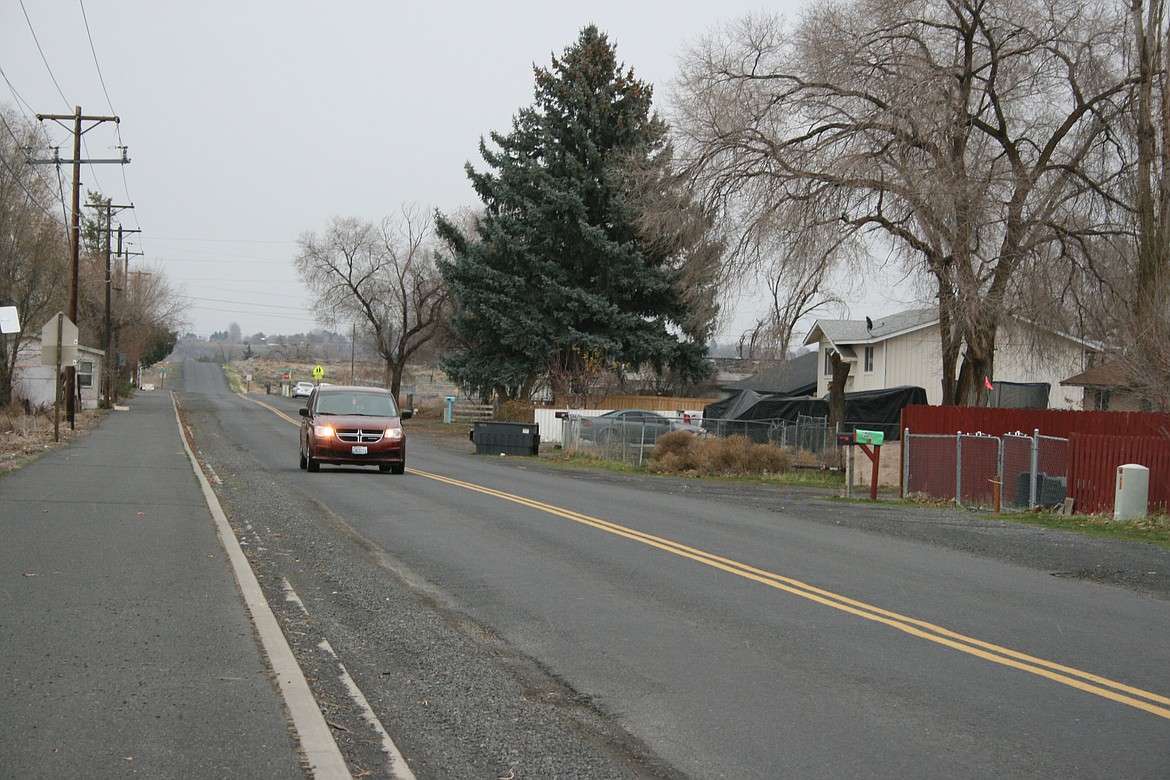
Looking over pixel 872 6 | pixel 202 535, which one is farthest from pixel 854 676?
pixel 872 6

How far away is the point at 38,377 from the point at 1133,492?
49778 mm

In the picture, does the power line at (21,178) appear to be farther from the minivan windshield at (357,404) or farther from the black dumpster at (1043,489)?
the black dumpster at (1043,489)

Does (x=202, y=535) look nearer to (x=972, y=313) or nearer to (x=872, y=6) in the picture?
(x=972, y=313)

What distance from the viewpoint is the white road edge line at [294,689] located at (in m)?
4.85

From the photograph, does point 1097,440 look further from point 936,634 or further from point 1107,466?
point 936,634

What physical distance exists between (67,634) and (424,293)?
59.3m

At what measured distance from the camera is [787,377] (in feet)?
201

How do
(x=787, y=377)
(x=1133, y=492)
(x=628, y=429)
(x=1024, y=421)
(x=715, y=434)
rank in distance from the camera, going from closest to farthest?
(x=1133, y=492)
(x=1024, y=421)
(x=628, y=429)
(x=715, y=434)
(x=787, y=377)

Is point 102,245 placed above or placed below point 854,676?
above

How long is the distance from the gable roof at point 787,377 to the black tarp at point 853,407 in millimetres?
18558

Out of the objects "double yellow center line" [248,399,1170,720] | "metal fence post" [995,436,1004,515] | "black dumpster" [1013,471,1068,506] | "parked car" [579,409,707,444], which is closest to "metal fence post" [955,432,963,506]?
"metal fence post" [995,436,1004,515]

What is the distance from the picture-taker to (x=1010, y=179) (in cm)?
2523

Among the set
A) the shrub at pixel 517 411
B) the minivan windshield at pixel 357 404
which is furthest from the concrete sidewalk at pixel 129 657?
the shrub at pixel 517 411

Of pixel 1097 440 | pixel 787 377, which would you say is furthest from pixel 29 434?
pixel 787 377
